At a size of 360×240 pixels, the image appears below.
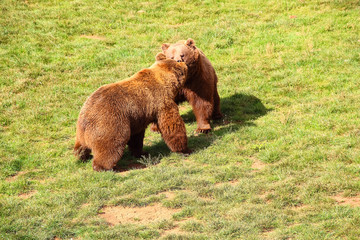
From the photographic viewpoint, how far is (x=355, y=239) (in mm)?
5875

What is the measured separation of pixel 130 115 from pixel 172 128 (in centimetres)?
80

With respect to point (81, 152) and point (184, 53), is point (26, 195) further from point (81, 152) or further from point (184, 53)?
point (184, 53)

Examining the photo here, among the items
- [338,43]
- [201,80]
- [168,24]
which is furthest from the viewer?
[168,24]

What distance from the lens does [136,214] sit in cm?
683

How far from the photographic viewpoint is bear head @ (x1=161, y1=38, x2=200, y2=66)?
9.52m

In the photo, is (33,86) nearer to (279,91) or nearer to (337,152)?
(279,91)

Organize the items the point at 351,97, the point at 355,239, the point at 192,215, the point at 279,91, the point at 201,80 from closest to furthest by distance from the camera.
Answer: the point at 355,239 → the point at 192,215 → the point at 201,80 → the point at 351,97 → the point at 279,91

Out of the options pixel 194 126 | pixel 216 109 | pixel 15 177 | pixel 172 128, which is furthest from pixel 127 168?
pixel 216 109

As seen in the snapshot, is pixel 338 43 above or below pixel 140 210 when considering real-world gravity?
above

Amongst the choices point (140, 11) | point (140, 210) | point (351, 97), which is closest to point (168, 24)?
point (140, 11)

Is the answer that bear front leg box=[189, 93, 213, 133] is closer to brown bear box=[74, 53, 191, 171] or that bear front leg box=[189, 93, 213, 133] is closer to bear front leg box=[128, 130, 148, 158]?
brown bear box=[74, 53, 191, 171]

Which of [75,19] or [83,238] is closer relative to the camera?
[83,238]

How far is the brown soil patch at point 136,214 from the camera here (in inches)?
263

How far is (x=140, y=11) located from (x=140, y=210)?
10.5 metres
